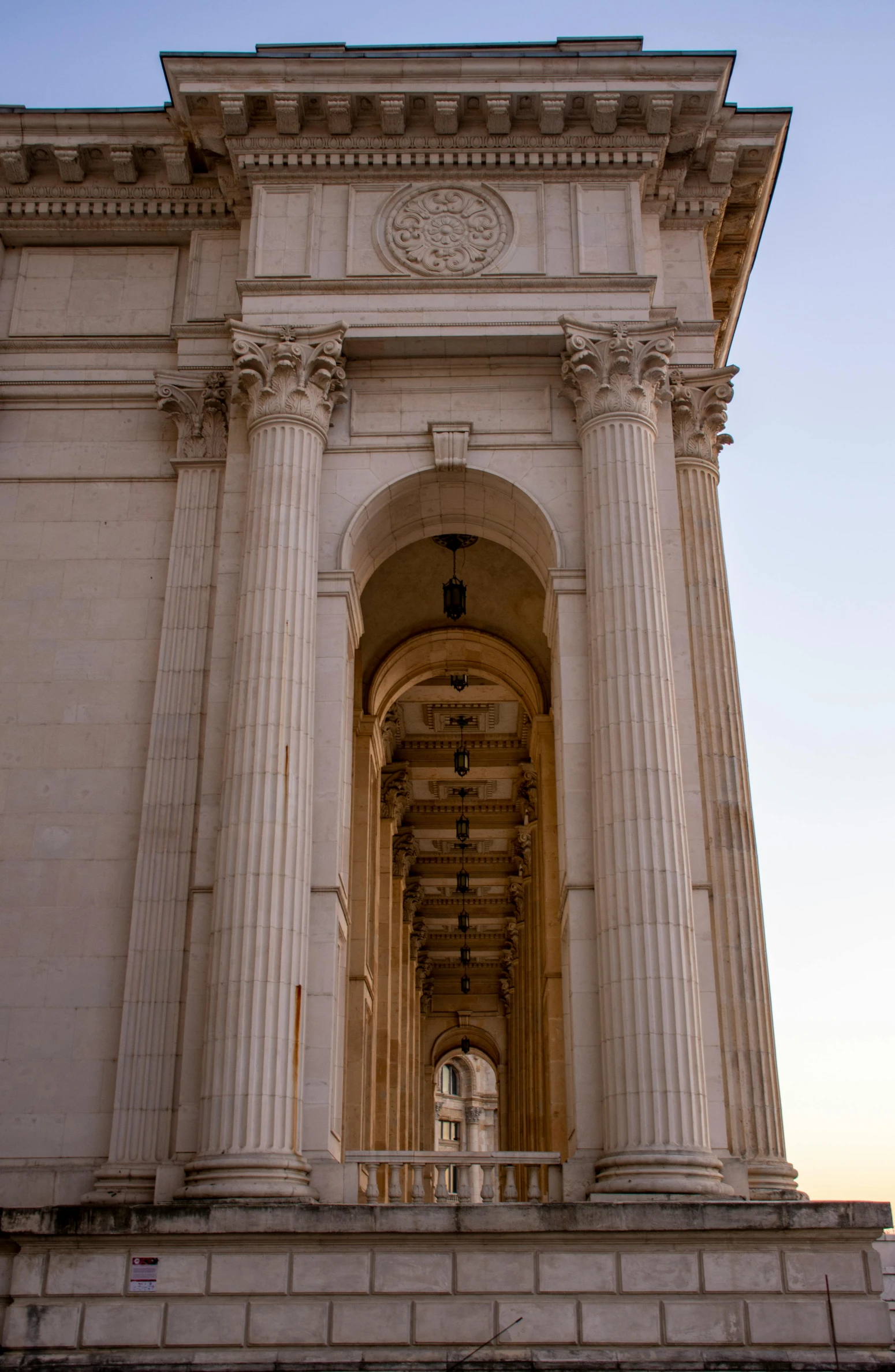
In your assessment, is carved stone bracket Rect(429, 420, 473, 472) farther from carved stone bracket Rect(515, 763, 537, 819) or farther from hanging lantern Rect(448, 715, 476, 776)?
hanging lantern Rect(448, 715, 476, 776)

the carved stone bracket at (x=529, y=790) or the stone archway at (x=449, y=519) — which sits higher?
the carved stone bracket at (x=529, y=790)

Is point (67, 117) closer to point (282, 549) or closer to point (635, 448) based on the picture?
point (282, 549)

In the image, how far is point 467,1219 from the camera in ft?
49.8

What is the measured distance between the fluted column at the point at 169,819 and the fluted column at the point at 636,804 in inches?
241

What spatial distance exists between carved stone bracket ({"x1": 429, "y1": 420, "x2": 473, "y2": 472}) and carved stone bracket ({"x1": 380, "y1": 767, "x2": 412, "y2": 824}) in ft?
53.2

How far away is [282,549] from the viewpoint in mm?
20312

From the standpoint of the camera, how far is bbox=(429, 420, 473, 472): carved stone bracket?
21609 mm

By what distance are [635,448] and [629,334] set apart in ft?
6.97

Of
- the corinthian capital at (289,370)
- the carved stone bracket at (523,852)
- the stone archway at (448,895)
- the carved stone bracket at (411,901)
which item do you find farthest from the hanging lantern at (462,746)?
the corinthian capital at (289,370)

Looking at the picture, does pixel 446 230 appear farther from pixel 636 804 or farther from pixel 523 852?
pixel 523 852

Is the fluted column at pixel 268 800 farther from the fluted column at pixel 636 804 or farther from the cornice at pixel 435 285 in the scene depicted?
the fluted column at pixel 636 804

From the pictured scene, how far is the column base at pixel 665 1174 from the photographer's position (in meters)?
16.3

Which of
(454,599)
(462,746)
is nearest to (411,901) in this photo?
(462,746)

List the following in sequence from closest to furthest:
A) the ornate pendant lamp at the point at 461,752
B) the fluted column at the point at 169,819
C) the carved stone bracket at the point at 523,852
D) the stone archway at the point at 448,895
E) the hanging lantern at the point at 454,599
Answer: the fluted column at the point at 169,819 → the hanging lantern at the point at 454,599 → the stone archway at the point at 448,895 → the ornate pendant lamp at the point at 461,752 → the carved stone bracket at the point at 523,852
